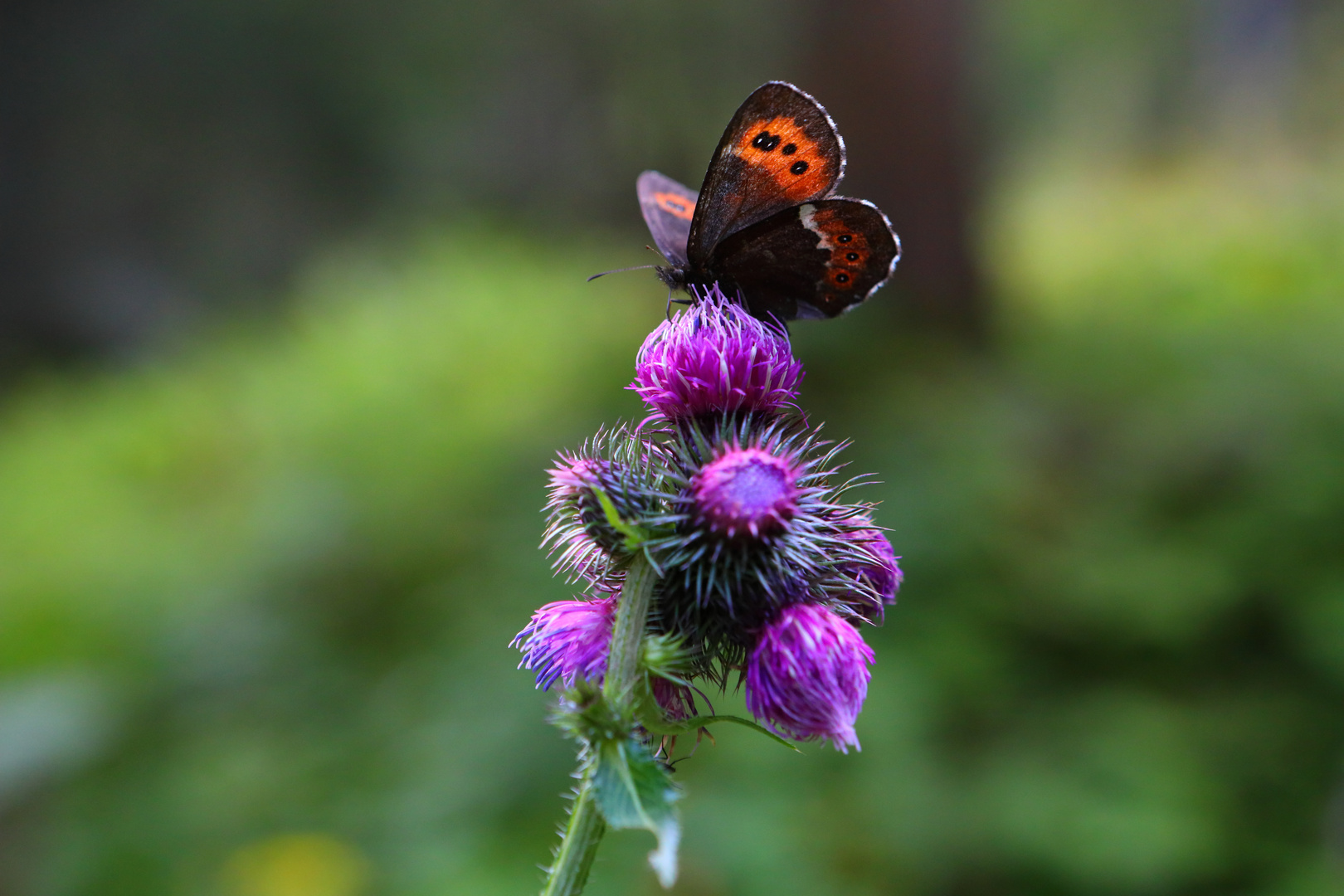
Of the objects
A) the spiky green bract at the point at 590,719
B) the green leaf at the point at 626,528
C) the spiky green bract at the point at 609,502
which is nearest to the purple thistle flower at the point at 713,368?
the spiky green bract at the point at 609,502

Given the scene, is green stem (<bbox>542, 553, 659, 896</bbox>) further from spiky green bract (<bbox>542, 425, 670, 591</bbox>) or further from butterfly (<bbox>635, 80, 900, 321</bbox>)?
butterfly (<bbox>635, 80, 900, 321</bbox>)

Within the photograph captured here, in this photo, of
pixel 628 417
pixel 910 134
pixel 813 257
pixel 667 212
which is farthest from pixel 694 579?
pixel 910 134

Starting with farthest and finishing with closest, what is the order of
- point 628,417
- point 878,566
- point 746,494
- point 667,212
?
point 628,417 → point 667,212 → point 878,566 → point 746,494

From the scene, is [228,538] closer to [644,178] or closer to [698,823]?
[698,823]

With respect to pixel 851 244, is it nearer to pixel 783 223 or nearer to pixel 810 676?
pixel 783 223

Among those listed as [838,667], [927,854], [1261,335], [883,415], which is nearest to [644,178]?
[838,667]

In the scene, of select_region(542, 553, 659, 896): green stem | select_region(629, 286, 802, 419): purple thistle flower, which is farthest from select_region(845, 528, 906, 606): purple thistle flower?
select_region(542, 553, 659, 896): green stem

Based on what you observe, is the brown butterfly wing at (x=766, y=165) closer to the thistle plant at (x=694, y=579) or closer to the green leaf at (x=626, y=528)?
the thistle plant at (x=694, y=579)
